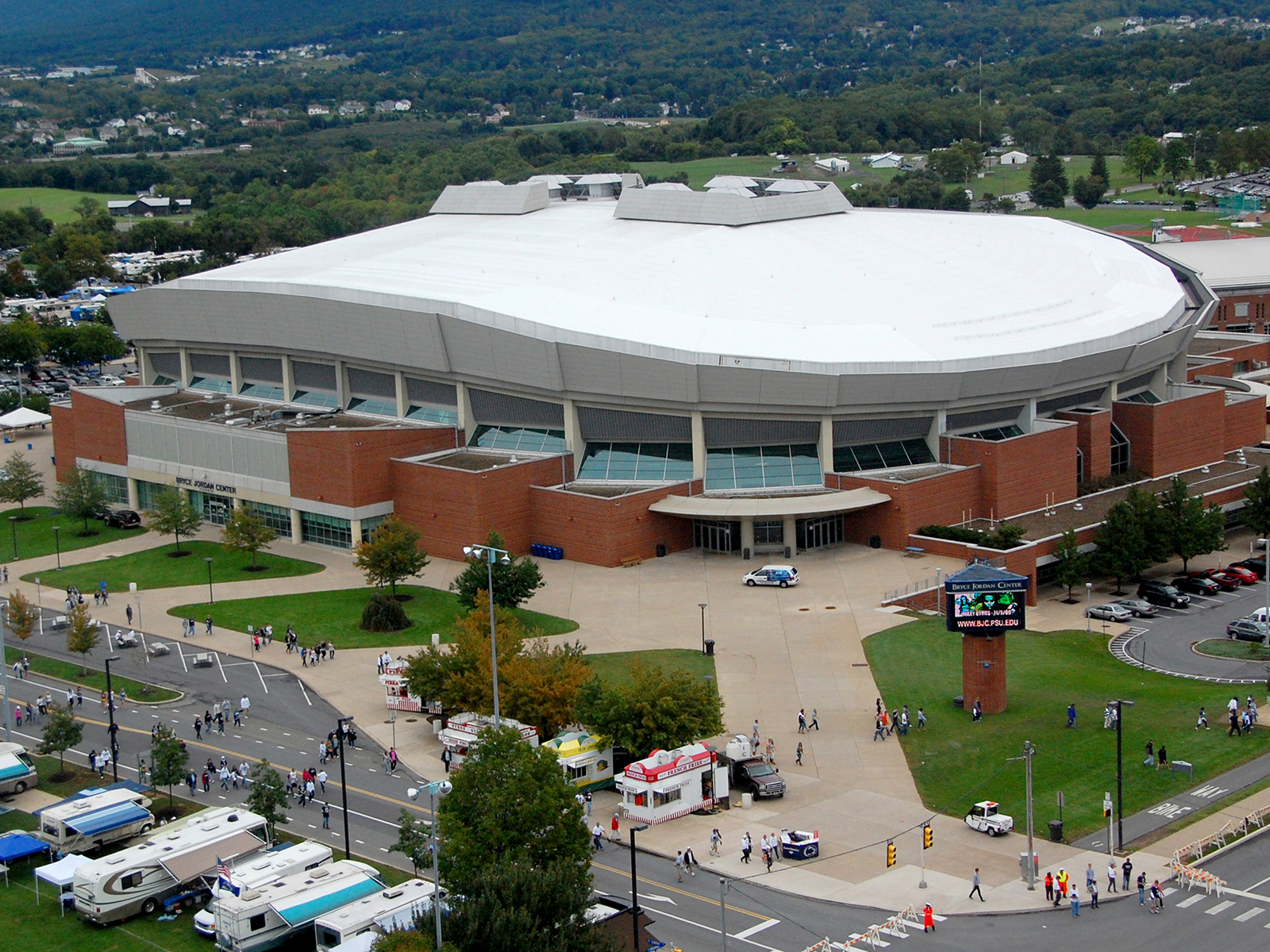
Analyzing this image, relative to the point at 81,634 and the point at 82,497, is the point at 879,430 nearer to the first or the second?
the point at 81,634

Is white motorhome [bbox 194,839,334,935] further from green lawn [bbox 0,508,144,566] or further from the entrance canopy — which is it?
green lawn [bbox 0,508,144,566]

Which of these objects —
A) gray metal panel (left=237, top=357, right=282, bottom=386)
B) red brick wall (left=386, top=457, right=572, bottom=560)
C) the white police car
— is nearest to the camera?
the white police car

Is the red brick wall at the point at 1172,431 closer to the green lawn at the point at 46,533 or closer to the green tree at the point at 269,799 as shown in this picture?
the green lawn at the point at 46,533

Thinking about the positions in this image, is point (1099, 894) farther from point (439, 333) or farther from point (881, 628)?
point (439, 333)

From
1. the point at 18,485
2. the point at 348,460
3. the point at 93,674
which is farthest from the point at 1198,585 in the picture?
the point at 18,485

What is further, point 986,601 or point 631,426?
point 631,426

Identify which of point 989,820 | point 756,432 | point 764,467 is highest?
point 756,432

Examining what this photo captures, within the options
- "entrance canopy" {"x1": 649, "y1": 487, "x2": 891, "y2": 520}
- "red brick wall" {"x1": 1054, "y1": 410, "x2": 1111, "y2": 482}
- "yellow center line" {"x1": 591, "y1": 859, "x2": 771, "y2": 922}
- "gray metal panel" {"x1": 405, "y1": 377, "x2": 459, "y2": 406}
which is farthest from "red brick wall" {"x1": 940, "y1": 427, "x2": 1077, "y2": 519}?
"yellow center line" {"x1": 591, "y1": 859, "x2": 771, "y2": 922}
